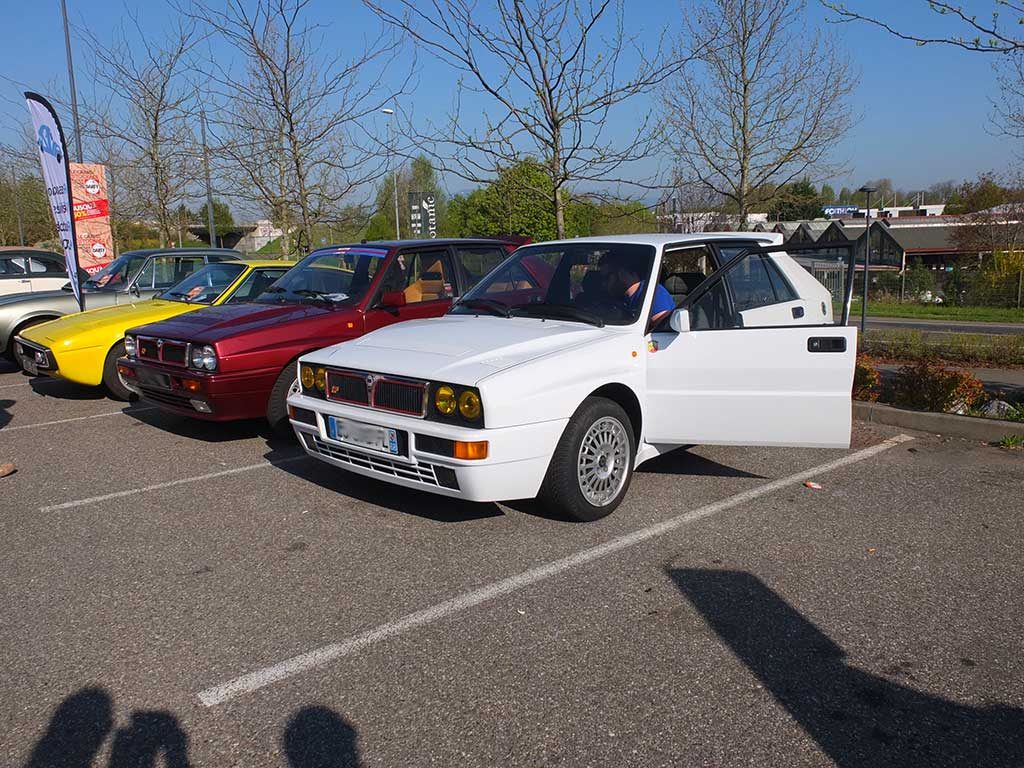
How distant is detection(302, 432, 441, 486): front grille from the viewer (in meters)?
4.38

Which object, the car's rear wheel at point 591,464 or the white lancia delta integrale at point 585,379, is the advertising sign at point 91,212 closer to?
the white lancia delta integrale at point 585,379

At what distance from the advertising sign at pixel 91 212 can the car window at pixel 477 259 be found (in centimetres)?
1048

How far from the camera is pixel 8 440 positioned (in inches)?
279

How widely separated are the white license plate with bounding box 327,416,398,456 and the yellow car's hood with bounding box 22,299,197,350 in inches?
165

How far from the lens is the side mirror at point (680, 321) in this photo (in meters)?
4.88

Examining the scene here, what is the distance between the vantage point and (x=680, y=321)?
16.0 feet

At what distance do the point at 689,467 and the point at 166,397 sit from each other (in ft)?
13.8

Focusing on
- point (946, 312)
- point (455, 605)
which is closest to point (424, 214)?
point (946, 312)

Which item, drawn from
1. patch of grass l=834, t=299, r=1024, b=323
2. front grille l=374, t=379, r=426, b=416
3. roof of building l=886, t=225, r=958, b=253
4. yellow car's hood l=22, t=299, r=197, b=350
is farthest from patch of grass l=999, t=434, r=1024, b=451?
roof of building l=886, t=225, r=958, b=253

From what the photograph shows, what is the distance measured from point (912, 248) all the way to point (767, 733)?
72218mm

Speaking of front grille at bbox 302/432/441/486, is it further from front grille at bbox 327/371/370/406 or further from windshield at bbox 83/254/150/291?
windshield at bbox 83/254/150/291

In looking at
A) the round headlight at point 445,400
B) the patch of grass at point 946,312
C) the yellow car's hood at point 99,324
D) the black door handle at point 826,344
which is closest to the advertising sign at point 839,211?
the patch of grass at point 946,312

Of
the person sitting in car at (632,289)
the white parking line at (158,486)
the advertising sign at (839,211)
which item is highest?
the advertising sign at (839,211)

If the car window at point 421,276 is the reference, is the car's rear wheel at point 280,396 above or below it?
below
